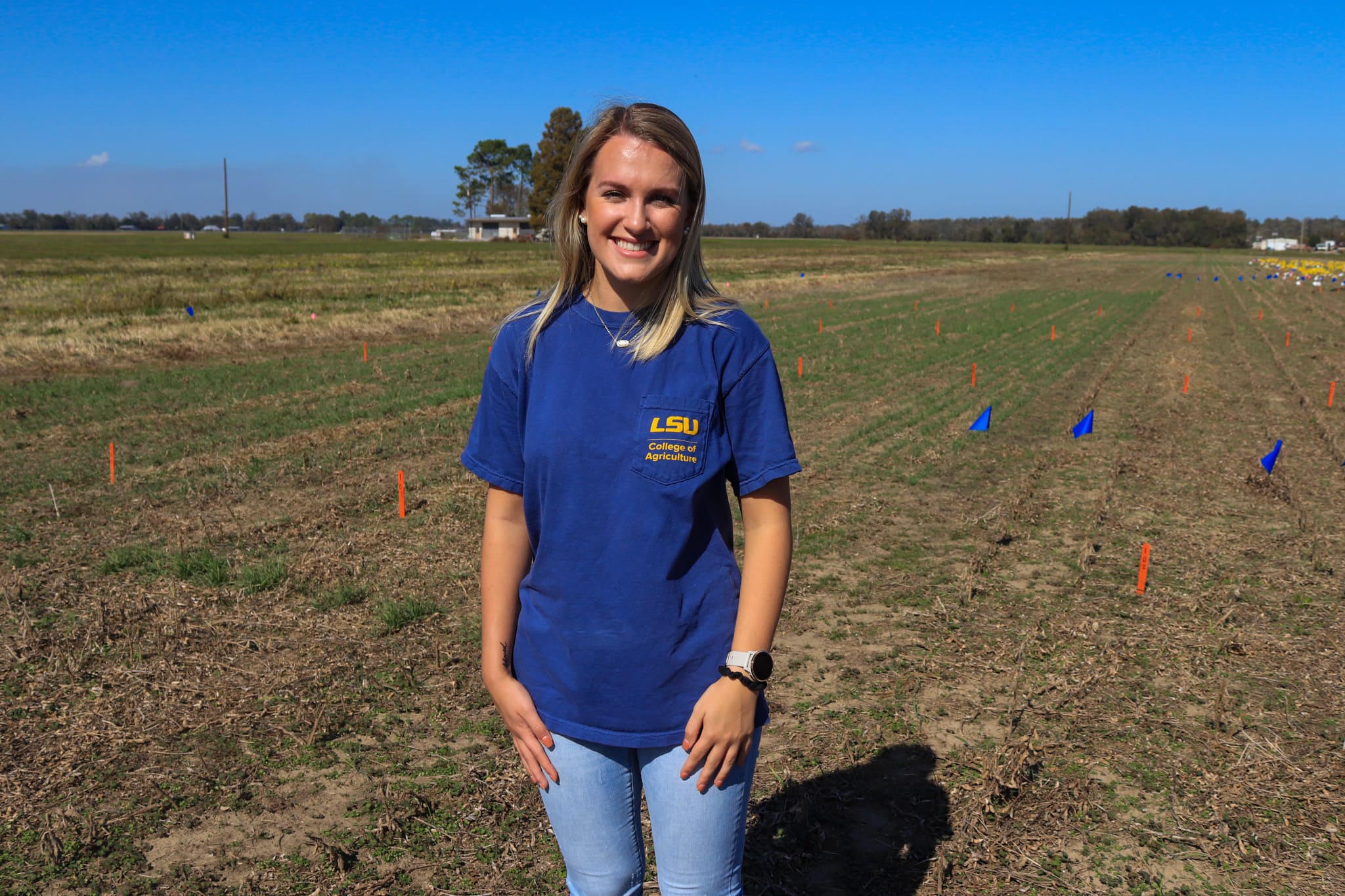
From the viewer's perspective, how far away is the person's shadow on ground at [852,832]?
3715 mm

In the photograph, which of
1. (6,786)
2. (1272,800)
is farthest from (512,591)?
(1272,800)

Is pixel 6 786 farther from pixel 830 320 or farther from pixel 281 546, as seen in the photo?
pixel 830 320

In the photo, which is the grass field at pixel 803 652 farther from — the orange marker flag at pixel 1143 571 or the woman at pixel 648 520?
the woman at pixel 648 520

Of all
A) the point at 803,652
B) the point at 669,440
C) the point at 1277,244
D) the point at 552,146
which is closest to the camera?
the point at 669,440

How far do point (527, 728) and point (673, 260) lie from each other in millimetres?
996

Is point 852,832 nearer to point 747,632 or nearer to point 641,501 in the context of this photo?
point 747,632

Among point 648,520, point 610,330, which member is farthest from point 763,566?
point 610,330

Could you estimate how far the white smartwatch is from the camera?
6.10 ft

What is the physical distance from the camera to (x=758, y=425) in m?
1.88

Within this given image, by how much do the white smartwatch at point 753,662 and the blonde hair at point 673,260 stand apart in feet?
1.96

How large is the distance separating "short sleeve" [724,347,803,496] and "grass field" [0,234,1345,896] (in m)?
2.45

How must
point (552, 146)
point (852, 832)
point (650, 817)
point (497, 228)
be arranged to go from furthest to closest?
point (497, 228), point (552, 146), point (852, 832), point (650, 817)

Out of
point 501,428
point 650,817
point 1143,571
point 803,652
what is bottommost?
point 803,652

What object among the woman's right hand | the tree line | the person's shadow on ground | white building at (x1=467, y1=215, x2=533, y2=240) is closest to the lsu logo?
the woman's right hand
